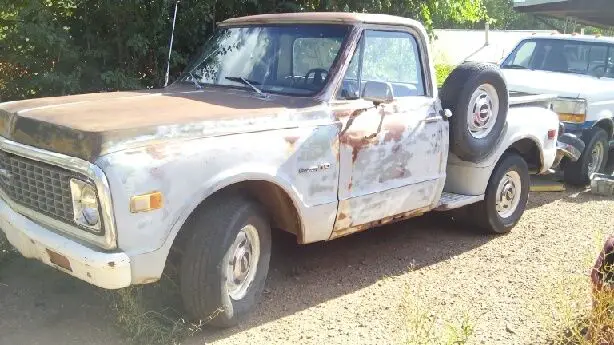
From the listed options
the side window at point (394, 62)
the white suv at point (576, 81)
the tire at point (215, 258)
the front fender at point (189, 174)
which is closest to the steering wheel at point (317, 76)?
the side window at point (394, 62)

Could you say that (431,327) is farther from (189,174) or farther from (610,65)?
(610,65)

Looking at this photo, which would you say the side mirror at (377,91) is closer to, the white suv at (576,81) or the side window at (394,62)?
the side window at (394,62)

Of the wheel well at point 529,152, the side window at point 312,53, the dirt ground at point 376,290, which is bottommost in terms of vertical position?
the dirt ground at point 376,290

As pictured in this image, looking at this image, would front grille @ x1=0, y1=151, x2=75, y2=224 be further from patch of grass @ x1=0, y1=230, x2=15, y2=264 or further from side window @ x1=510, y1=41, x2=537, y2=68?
side window @ x1=510, y1=41, x2=537, y2=68

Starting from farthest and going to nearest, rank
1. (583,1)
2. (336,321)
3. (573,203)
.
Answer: (583,1), (573,203), (336,321)

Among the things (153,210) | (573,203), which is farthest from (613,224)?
(153,210)

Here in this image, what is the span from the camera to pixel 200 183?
3.52 metres

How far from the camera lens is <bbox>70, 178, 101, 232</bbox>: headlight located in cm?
330

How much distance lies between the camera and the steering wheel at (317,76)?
449 cm

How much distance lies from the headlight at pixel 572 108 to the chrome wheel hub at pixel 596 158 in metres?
Answer: 0.68

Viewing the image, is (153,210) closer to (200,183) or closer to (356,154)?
(200,183)

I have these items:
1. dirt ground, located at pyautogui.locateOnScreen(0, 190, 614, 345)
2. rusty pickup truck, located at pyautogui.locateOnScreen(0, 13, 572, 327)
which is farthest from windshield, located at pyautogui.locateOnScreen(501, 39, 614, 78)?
rusty pickup truck, located at pyautogui.locateOnScreen(0, 13, 572, 327)

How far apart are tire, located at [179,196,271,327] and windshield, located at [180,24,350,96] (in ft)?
3.56

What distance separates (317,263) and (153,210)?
2.14 m
